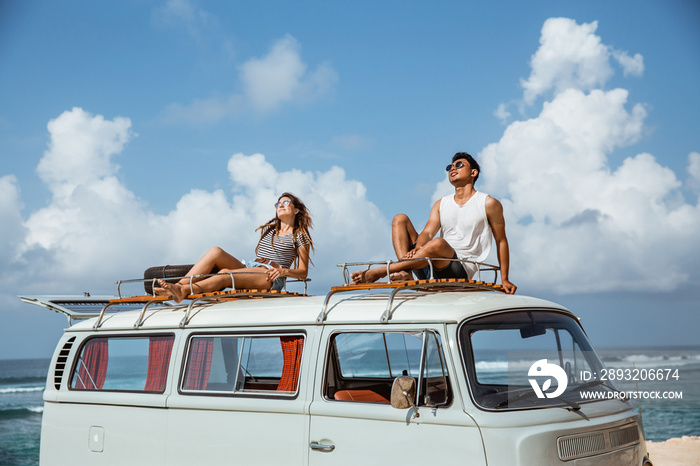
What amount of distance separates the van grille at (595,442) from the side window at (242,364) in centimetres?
216

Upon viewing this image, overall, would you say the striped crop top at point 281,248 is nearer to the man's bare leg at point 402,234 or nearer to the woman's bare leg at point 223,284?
the woman's bare leg at point 223,284

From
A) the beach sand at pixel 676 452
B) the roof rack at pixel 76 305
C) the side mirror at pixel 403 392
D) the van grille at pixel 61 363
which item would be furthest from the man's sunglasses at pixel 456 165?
the beach sand at pixel 676 452

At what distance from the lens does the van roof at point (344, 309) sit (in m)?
5.07

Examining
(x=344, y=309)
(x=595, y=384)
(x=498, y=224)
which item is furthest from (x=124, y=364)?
(x=595, y=384)

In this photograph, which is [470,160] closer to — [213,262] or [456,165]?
[456,165]

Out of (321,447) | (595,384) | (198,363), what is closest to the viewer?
(321,447)

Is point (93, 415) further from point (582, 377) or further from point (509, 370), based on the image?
point (582, 377)

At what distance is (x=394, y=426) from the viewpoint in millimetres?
4840

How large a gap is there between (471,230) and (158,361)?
335cm

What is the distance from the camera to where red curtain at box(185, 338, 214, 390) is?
244 inches

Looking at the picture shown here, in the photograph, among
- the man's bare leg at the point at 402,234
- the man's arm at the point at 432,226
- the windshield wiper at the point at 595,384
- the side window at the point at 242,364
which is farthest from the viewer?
the man's arm at the point at 432,226

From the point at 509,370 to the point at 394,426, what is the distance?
3.65 feet

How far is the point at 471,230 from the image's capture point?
6625mm

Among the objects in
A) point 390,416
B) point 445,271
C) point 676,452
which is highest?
point 445,271
